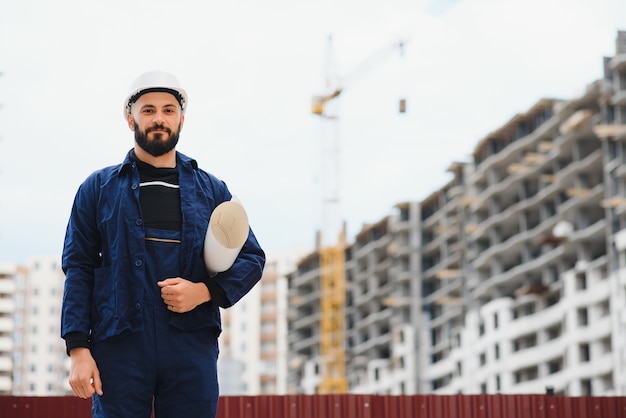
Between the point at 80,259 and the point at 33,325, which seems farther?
the point at 33,325

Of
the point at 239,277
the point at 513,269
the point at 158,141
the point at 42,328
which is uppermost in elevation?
the point at 42,328

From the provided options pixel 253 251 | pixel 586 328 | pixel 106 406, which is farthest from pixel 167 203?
pixel 586 328

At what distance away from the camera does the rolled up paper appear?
533 centimetres

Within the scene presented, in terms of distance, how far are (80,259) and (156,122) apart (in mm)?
706

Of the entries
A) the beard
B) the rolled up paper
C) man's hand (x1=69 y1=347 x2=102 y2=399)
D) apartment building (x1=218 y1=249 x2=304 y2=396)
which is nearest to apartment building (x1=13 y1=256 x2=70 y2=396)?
apartment building (x1=218 y1=249 x2=304 y2=396)

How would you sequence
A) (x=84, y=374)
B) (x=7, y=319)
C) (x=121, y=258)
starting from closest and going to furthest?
(x=84, y=374) < (x=121, y=258) < (x=7, y=319)

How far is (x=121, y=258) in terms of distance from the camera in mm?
5223

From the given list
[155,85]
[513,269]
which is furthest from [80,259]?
[513,269]

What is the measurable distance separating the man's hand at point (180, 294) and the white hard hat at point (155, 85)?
0.88 meters

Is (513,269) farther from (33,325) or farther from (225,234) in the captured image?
(225,234)

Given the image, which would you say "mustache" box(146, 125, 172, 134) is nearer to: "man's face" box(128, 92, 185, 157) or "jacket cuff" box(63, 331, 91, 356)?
"man's face" box(128, 92, 185, 157)

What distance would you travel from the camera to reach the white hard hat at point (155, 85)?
5398 mm

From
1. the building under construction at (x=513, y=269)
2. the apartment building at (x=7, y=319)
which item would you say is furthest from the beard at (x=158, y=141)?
the apartment building at (x=7, y=319)

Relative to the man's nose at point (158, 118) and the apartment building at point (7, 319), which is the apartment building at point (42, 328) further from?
the man's nose at point (158, 118)
